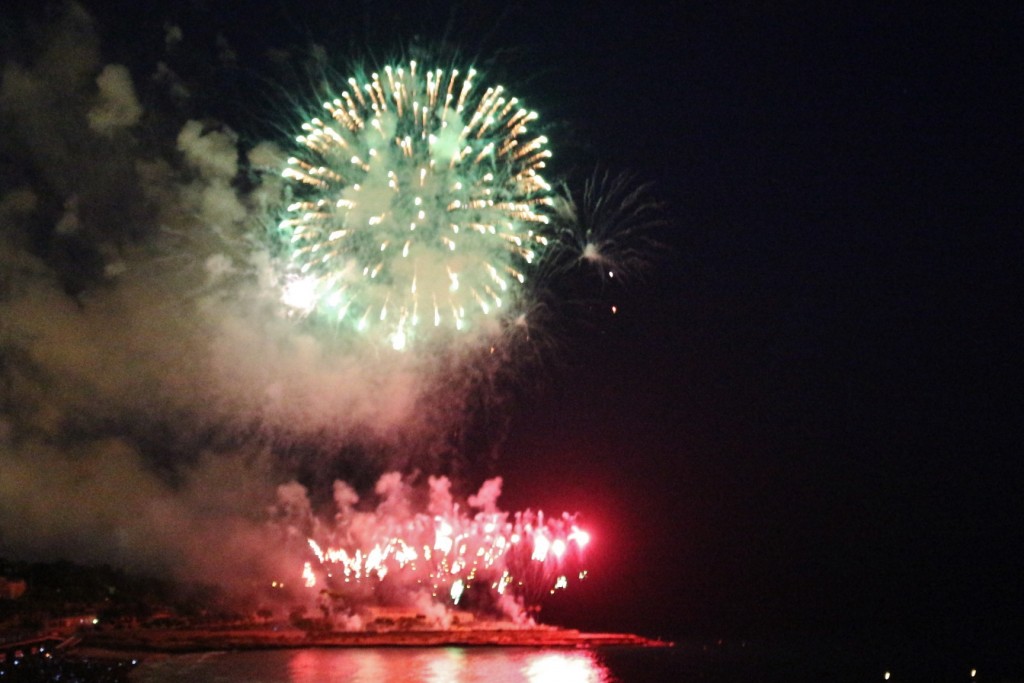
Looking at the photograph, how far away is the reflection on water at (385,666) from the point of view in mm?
30234

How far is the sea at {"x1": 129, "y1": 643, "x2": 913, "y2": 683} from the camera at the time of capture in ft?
101

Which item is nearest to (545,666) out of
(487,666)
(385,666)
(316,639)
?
(487,666)

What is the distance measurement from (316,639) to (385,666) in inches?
474

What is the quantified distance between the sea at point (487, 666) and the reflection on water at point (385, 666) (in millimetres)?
31

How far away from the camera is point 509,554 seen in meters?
45.4

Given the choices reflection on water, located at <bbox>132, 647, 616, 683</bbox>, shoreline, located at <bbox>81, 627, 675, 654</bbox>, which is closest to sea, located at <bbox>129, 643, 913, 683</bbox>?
reflection on water, located at <bbox>132, 647, 616, 683</bbox>

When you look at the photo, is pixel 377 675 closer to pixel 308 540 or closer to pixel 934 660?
pixel 308 540

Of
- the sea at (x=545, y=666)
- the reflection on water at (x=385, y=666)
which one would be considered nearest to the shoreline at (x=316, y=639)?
the sea at (x=545, y=666)

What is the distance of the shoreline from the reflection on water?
1.66m

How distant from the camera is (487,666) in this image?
36094 millimetres

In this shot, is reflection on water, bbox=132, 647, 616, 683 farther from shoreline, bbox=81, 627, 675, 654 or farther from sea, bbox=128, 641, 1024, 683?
shoreline, bbox=81, 627, 675, 654

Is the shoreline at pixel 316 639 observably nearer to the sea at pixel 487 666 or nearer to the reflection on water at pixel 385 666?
the sea at pixel 487 666

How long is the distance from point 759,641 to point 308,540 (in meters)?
35.2

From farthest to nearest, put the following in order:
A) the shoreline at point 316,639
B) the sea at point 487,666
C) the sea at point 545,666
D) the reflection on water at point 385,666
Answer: the shoreline at point 316,639, the sea at point 545,666, the sea at point 487,666, the reflection on water at point 385,666
